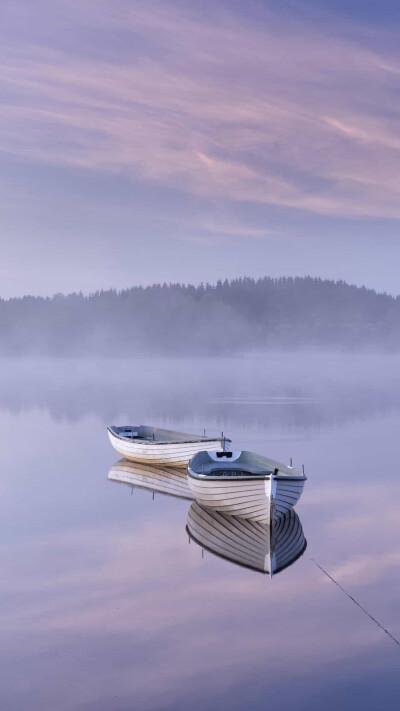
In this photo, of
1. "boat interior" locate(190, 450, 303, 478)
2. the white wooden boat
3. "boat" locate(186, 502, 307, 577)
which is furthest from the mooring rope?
the white wooden boat

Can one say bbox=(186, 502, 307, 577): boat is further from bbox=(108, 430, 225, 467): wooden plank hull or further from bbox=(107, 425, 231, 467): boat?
bbox=(108, 430, 225, 467): wooden plank hull

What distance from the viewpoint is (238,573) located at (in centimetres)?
1449

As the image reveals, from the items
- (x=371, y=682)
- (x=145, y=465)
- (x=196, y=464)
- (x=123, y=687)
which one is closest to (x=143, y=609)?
(x=123, y=687)

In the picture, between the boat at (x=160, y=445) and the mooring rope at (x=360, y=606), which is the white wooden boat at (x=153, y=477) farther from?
the mooring rope at (x=360, y=606)

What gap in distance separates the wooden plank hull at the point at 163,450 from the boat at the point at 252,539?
6221 millimetres

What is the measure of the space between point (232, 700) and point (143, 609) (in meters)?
3.56

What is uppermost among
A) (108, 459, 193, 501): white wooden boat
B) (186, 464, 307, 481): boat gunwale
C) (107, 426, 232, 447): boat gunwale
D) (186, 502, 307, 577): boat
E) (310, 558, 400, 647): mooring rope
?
(186, 464, 307, 481): boat gunwale

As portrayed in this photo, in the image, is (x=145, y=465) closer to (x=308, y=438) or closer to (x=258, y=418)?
(x=308, y=438)

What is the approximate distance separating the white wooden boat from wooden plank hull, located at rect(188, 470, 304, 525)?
13.0 ft

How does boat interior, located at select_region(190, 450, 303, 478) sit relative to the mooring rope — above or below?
above

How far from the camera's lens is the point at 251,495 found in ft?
57.5

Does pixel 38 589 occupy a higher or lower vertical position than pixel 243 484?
lower

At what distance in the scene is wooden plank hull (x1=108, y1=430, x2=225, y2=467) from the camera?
26.0 meters

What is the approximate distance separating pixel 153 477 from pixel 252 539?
32.4 ft
